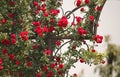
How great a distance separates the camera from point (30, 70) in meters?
6.88

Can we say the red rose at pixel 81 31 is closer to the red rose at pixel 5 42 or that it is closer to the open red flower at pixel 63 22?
the open red flower at pixel 63 22

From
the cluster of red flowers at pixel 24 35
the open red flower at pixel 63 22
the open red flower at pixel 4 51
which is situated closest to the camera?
the cluster of red flowers at pixel 24 35

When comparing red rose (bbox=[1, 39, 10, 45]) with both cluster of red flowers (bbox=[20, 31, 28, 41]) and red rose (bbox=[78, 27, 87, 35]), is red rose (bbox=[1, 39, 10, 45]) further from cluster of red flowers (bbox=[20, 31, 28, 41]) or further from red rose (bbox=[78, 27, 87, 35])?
red rose (bbox=[78, 27, 87, 35])

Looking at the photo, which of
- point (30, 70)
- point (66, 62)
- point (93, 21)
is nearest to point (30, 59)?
point (30, 70)

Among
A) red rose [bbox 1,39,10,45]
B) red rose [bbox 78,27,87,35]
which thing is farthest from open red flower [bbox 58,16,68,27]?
red rose [bbox 1,39,10,45]

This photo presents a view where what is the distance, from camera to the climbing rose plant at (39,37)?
22.1 feet

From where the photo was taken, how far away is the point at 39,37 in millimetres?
6766

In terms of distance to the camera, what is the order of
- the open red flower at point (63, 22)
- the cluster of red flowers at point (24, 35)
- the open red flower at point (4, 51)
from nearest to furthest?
the cluster of red flowers at point (24, 35)
the open red flower at point (63, 22)
the open red flower at point (4, 51)

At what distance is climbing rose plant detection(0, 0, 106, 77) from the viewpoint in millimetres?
6727

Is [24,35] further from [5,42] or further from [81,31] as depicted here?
[81,31]

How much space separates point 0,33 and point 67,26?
1188 mm

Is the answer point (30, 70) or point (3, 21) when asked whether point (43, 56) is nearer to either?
point (30, 70)

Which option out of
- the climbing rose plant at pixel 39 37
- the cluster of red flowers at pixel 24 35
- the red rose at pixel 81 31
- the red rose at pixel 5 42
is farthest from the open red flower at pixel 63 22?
the red rose at pixel 5 42

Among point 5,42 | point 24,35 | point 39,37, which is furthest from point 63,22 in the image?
point 5,42
